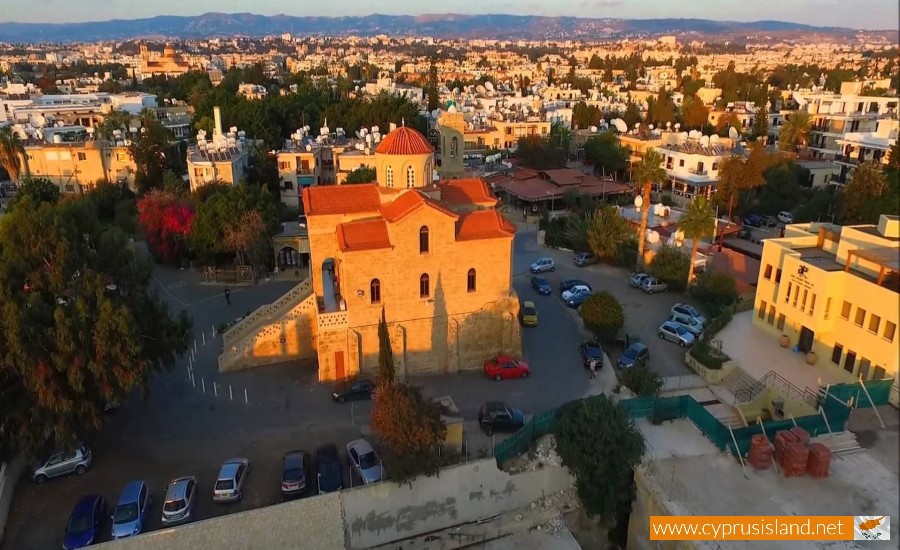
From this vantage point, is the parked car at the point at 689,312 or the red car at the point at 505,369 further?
the parked car at the point at 689,312

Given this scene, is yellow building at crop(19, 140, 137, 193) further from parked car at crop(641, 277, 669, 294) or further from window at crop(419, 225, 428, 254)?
parked car at crop(641, 277, 669, 294)

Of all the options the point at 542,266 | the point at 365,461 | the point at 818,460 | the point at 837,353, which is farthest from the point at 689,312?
the point at 365,461

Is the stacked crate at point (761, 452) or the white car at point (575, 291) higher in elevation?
the stacked crate at point (761, 452)

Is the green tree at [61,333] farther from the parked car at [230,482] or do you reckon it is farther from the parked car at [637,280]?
the parked car at [637,280]

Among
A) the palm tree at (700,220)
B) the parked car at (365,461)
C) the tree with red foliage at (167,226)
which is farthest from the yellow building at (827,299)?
the tree with red foliage at (167,226)

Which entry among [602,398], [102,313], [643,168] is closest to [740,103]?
[643,168]
